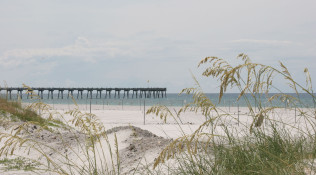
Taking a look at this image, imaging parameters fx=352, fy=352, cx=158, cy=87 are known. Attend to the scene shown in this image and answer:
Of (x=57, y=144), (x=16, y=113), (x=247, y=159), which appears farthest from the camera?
(x=16, y=113)

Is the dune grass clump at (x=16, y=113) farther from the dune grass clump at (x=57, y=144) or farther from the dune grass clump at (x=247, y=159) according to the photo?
the dune grass clump at (x=247, y=159)

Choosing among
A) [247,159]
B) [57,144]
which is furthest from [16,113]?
[247,159]

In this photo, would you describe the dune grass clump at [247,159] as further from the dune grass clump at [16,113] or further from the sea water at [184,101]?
the dune grass clump at [16,113]

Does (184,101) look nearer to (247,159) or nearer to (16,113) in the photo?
(16,113)

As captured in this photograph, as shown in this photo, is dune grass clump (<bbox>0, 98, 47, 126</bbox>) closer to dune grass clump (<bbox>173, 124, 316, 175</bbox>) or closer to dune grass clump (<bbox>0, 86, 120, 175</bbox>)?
dune grass clump (<bbox>0, 86, 120, 175</bbox>)

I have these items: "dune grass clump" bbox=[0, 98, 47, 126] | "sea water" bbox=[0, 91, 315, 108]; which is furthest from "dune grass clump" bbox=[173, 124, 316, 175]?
"dune grass clump" bbox=[0, 98, 47, 126]

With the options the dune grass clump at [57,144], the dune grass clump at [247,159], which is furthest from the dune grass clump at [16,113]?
the dune grass clump at [247,159]

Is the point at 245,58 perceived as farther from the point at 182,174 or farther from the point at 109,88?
the point at 109,88

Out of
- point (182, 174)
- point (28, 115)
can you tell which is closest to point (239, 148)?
point (182, 174)

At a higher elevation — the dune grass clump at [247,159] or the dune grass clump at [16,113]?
the dune grass clump at [247,159]

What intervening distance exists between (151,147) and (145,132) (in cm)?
290

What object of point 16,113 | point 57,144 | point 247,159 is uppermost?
point 247,159

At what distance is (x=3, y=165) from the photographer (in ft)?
24.7

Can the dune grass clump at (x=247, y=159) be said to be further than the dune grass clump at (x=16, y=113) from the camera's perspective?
No
